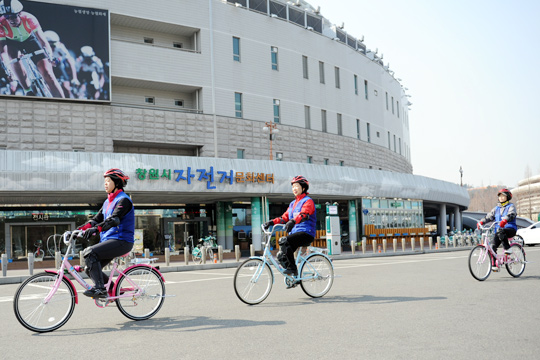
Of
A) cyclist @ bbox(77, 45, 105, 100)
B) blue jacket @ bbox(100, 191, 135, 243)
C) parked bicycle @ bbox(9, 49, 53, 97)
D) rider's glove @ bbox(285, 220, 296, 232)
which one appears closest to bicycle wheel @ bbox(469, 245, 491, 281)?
rider's glove @ bbox(285, 220, 296, 232)

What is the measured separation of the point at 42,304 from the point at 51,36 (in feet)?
90.6

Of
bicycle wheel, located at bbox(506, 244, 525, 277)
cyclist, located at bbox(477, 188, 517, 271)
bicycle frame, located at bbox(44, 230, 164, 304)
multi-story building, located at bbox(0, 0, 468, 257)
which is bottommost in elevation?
bicycle wheel, located at bbox(506, 244, 525, 277)

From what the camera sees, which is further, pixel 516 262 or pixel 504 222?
pixel 516 262

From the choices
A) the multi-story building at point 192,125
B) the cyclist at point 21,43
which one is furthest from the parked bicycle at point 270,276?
the cyclist at point 21,43

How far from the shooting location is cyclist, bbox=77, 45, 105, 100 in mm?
31406

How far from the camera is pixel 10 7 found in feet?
98.3

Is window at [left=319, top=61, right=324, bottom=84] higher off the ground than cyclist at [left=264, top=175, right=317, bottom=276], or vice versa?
window at [left=319, top=61, right=324, bottom=84]

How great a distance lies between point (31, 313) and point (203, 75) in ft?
99.5

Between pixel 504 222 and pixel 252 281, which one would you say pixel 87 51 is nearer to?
pixel 504 222

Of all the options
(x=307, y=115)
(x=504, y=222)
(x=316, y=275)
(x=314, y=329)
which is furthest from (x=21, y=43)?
(x=314, y=329)

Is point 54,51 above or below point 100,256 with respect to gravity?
above

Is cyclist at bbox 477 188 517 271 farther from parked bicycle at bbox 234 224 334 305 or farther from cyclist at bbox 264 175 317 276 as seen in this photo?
cyclist at bbox 264 175 317 276

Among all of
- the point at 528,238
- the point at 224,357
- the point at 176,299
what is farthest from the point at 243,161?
the point at 224,357

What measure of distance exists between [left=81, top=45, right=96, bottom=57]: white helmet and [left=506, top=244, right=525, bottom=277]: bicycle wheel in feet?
87.6
